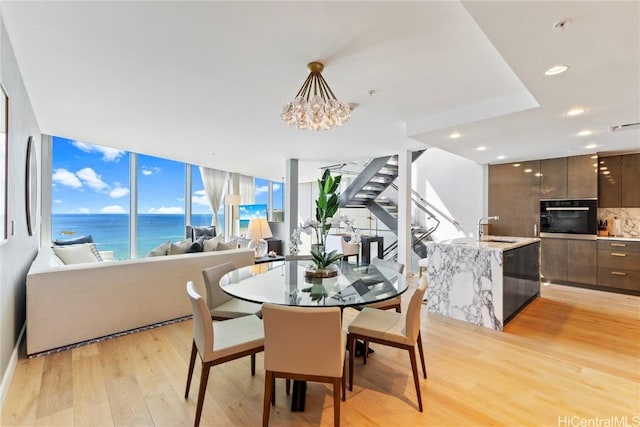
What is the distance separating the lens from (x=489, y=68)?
2.33 meters

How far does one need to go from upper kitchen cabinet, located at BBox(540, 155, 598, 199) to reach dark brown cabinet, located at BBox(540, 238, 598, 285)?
0.77 m

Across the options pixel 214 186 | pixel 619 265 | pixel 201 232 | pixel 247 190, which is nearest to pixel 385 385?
pixel 619 265

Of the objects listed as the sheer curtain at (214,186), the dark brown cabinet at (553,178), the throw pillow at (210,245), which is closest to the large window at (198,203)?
the sheer curtain at (214,186)

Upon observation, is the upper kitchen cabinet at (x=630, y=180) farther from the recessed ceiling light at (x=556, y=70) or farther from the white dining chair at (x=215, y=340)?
the white dining chair at (x=215, y=340)

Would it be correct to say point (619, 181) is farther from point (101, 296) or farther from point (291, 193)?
point (101, 296)

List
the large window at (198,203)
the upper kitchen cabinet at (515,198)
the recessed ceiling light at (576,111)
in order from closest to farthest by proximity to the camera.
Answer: the recessed ceiling light at (576,111)
the upper kitchen cabinet at (515,198)
the large window at (198,203)

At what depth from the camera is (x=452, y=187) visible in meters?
6.48

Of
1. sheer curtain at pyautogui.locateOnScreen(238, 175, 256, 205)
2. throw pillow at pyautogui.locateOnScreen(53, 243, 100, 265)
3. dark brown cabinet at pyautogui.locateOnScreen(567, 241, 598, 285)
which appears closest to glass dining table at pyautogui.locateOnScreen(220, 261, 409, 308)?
throw pillow at pyautogui.locateOnScreen(53, 243, 100, 265)

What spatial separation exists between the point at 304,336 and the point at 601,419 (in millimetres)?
1910

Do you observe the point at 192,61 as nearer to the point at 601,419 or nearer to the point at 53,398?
the point at 53,398

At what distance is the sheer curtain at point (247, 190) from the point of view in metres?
8.96

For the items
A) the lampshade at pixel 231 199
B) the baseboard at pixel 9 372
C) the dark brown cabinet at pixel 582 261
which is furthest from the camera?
the lampshade at pixel 231 199

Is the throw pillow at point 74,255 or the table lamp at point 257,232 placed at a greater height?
the table lamp at point 257,232

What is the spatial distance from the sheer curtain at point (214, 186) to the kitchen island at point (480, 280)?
→ 6173mm
